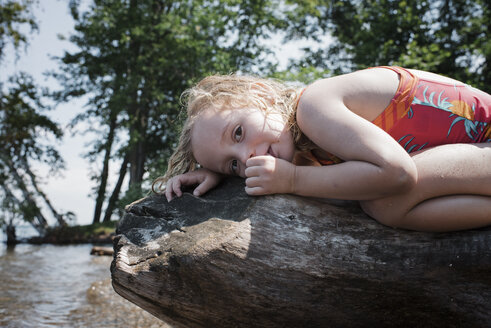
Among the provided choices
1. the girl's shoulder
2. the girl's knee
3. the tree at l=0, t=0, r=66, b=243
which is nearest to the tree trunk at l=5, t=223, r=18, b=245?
the tree at l=0, t=0, r=66, b=243

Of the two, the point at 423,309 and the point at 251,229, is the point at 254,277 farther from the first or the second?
the point at 423,309

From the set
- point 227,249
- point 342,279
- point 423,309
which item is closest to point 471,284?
point 423,309

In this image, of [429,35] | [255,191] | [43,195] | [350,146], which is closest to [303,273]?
[255,191]

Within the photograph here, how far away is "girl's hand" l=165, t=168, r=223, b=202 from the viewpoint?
2.29 meters

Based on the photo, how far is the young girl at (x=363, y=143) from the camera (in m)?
1.79

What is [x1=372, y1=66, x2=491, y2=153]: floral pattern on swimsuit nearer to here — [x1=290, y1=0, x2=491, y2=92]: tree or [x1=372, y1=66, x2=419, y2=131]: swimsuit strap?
[x1=372, y1=66, x2=419, y2=131]: swimsuit strap

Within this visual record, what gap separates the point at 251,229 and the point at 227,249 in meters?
0.15

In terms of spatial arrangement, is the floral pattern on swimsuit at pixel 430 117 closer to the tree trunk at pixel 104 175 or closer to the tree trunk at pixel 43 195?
the tree trunk at pixel 43 195

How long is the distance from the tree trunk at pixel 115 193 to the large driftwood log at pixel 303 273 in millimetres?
15802

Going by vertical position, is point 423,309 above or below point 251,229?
below

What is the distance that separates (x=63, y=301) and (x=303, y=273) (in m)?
3.91

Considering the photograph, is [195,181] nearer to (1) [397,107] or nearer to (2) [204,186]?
(2) [204,186]

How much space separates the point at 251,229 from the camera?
1.85m

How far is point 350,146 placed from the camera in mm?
1775
